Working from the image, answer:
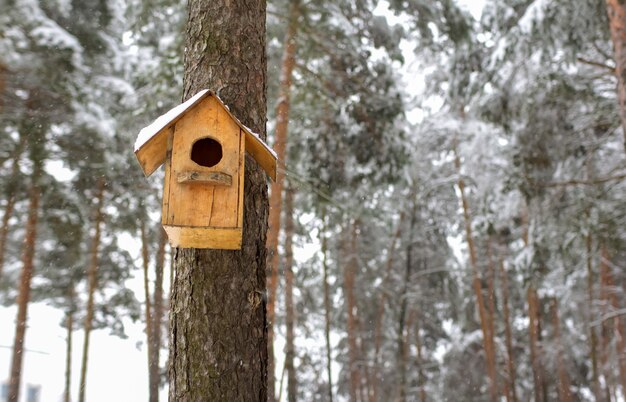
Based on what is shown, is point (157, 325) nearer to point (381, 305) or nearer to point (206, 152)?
point (381, 305)

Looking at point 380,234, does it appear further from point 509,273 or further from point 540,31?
point 540,31

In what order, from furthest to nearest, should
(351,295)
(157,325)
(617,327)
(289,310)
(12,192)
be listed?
(351,295) < (617,327) < (157,325) < (289,310) < (12,192)

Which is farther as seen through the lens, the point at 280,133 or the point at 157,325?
the point at 157,325

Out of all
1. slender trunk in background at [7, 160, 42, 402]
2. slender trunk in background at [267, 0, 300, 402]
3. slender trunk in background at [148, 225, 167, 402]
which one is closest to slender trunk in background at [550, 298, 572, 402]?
slender trunk in background at [148, 225, 167, 402]

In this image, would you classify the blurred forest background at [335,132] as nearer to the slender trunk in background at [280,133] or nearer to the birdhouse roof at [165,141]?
the slender trunk in background at [280,133]

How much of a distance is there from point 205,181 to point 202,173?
4 centimetres

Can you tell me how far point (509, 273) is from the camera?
65.1 ft

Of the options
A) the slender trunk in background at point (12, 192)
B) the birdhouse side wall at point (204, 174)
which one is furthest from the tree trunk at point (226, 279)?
the slender trunk in background at point (12, 192)

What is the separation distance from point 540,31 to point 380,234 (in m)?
11.7

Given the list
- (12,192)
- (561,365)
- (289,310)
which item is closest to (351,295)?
(561,365)

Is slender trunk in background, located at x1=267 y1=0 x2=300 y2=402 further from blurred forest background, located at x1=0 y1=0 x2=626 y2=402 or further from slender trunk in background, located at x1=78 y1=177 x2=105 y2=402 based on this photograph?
slender trunk in background, located at x1=78 y1=177 x2=105 y2=402

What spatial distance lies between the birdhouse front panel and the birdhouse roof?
40 millimetres

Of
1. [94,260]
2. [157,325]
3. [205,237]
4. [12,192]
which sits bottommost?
[205,237]

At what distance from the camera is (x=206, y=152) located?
280 centimetres
